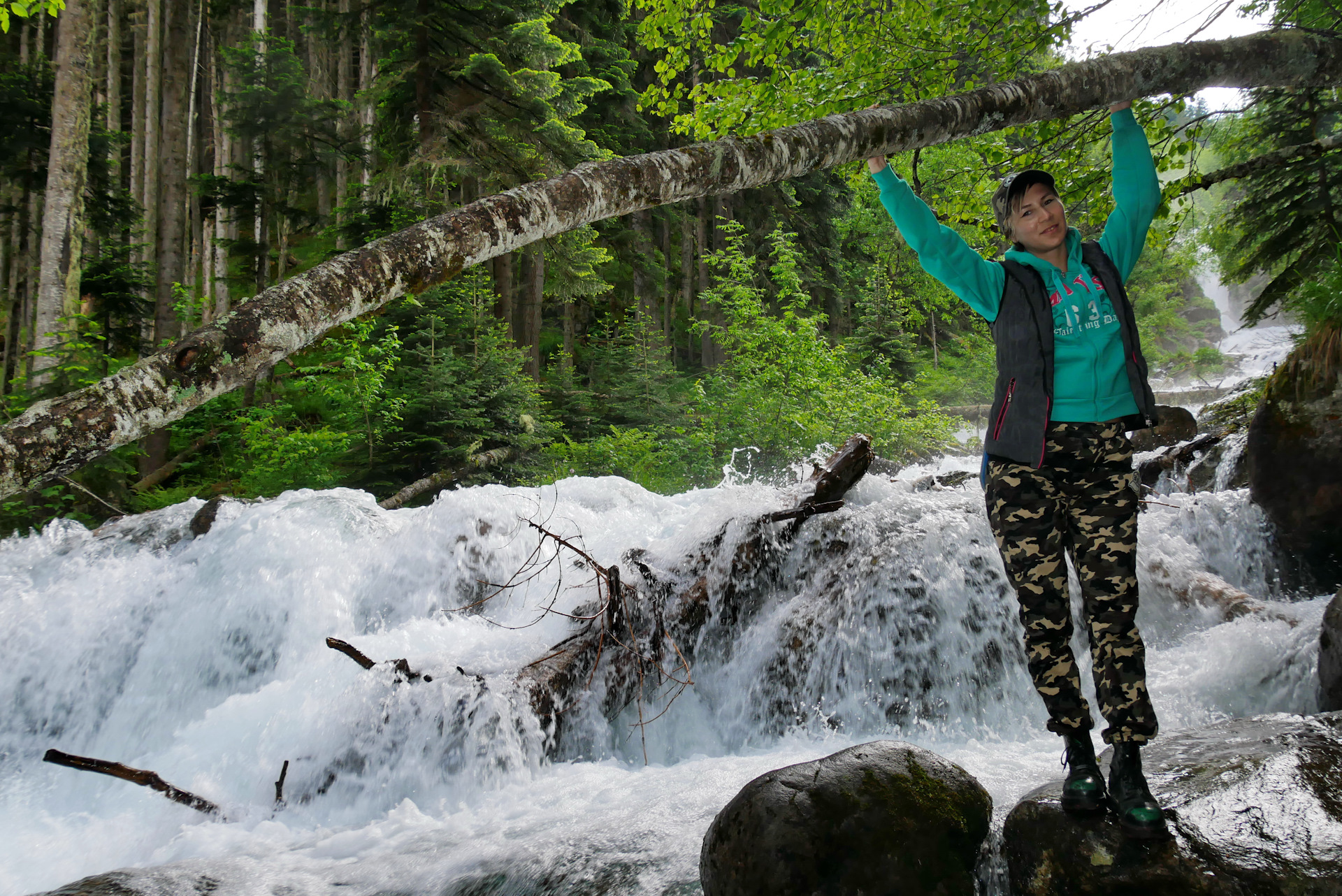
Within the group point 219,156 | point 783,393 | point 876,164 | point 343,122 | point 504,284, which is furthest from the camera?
point 219,156

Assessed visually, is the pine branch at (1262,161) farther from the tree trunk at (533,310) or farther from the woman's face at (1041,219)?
the tree trunk at (533,310)

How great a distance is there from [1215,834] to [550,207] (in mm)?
3194

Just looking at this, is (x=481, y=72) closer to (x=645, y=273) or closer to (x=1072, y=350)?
(x=645, y=273)

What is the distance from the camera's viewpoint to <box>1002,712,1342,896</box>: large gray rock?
2.25m

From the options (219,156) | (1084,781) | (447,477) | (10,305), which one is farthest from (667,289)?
(1084,781)

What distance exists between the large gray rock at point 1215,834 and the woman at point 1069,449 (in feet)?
0.39

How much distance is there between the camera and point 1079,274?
95.7 inches

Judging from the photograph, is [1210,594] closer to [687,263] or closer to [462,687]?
[462,687]

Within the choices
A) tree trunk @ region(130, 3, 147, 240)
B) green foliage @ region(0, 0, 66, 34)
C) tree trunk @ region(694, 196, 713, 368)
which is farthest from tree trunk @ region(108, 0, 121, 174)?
tree trunk @ region(694, 196, 713, 368)

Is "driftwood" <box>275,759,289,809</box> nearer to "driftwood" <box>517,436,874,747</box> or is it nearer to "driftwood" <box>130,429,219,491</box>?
"driftwood" <box>517,436,874,747</box>

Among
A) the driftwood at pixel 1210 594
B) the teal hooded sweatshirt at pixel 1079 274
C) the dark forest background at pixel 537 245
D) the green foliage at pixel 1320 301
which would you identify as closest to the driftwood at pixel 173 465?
the dark forest background at pixel 537 245

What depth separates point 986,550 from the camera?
17.5ft

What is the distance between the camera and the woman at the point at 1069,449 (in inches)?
89.3

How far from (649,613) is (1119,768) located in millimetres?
3601
